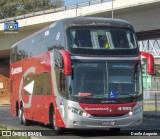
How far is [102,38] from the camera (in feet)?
54.4

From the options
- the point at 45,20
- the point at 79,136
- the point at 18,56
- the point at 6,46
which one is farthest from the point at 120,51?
the point at 6,46

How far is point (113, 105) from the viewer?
1591 cm

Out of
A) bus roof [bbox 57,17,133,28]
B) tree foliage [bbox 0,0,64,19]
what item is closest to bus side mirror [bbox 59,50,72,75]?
bus roof [bbox 57,17,133,28]

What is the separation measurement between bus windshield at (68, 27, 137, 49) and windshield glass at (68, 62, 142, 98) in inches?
27.1

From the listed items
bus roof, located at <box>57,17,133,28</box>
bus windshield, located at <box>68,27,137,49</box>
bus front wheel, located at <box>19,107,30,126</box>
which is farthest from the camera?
bus front wheel, located at <box>19,107,30,126</box>

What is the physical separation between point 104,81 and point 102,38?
1.56m

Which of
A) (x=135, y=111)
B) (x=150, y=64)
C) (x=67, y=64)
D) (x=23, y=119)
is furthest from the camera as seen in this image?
(x=23, y=119)

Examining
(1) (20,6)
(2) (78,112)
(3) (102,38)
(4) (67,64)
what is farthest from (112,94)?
(1) (20,6)

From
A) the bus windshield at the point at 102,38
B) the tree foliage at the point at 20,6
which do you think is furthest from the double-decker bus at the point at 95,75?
the tree foliage at the point at 20,6

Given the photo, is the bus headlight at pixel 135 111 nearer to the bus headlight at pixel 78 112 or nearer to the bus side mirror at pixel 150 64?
the bus side mirror at pixel 150 64

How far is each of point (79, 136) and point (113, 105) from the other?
188cm

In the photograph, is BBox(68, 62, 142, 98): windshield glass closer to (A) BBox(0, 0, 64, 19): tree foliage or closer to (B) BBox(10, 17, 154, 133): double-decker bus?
(B) BBox(10, 17, 154, 133): double-decker bus

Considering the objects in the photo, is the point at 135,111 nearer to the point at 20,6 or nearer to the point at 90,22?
the point at 90,22

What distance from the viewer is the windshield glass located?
624 inches
